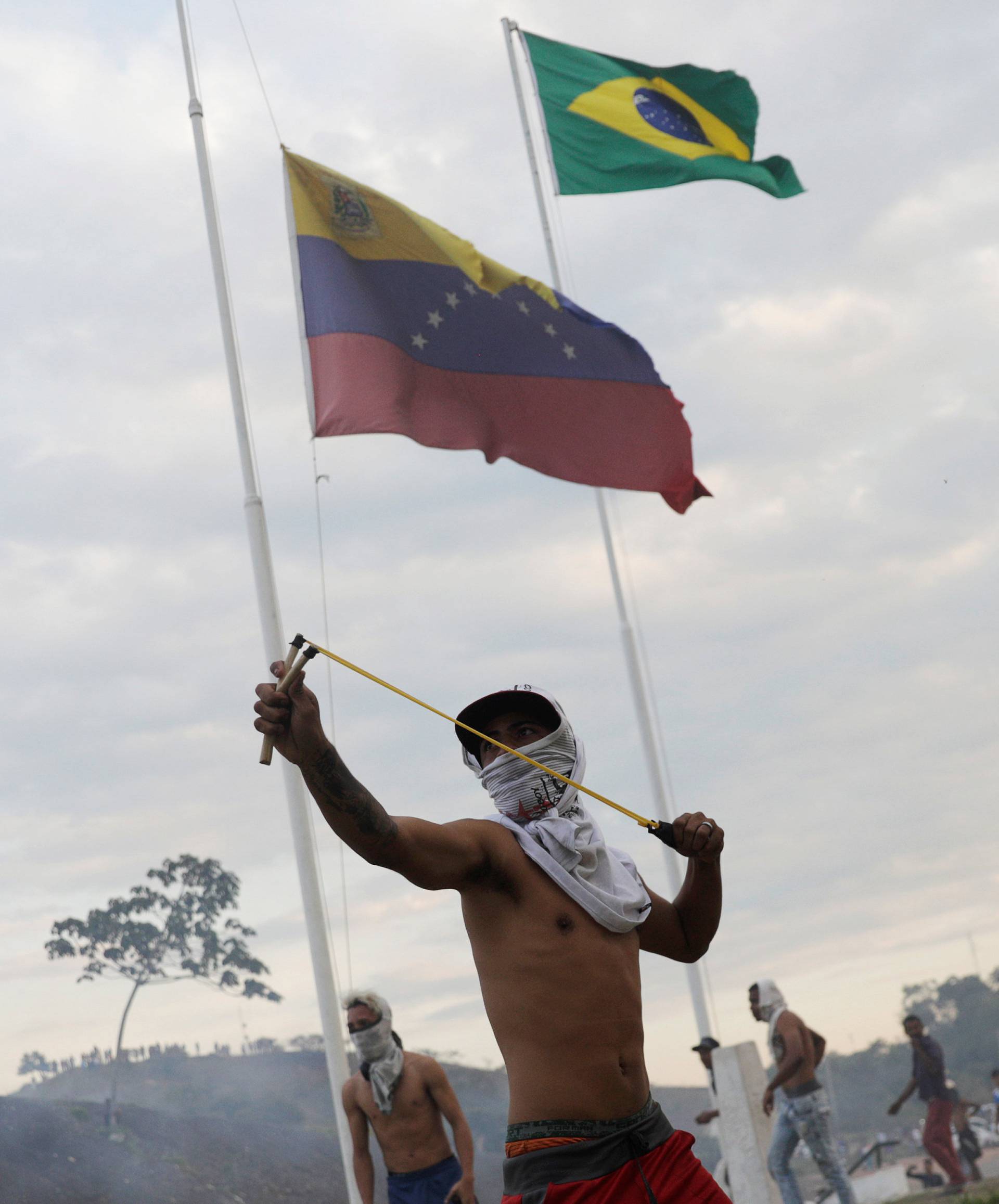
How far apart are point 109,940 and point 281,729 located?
444 inches

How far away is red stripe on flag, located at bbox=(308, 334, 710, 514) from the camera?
890 centimetres

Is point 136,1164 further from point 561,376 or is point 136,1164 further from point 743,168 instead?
point 743,168

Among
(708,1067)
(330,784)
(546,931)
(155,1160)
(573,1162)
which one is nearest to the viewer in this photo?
(330,784)

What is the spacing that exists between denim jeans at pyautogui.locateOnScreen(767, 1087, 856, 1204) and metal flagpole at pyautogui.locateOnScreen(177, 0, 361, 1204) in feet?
10.1

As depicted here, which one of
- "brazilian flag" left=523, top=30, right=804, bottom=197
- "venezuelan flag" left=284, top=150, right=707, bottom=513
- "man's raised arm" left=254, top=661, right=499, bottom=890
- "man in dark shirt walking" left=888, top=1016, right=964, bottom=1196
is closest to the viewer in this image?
"man's raised arm" left=254, top=661, right=499, bottom=890

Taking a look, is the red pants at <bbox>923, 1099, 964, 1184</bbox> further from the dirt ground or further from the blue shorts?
the blue shorts

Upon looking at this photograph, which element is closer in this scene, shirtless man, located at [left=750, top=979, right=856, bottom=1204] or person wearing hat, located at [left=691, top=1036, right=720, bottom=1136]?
shirtless man, located at [left=750, top=979, right=856, bottom=1204]

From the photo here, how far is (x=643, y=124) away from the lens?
→ 13016 mm

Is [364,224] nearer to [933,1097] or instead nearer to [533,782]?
[533,782]

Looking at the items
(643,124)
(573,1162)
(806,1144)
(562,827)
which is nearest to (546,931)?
(562,827)

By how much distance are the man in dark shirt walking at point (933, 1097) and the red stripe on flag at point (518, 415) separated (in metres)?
4.86

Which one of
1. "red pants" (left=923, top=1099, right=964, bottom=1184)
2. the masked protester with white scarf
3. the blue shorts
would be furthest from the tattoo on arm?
"red pants" (left=923, top=1099, right=964, bottom=1184)

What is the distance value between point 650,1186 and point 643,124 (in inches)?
Result: 453

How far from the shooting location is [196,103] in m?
9.96
